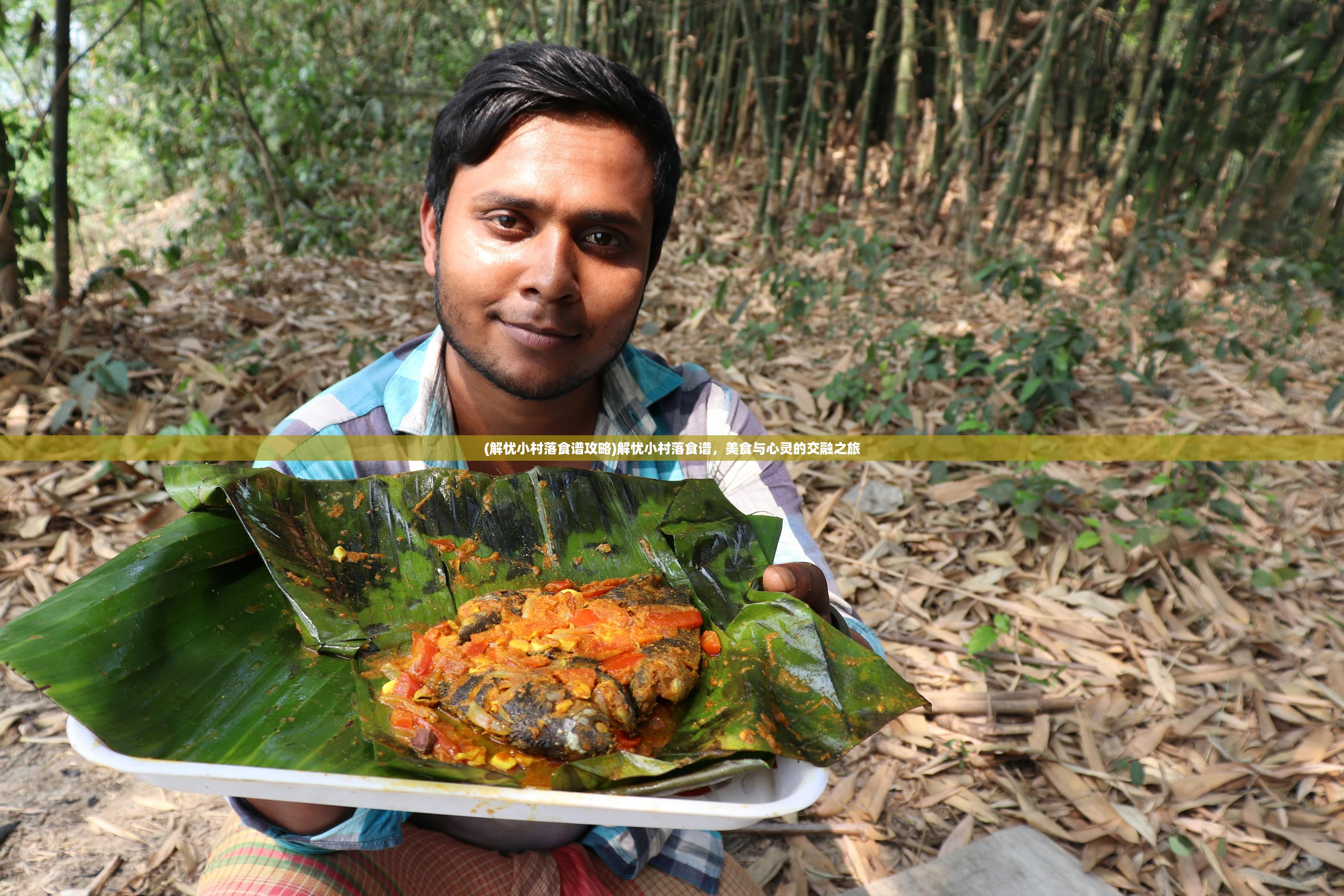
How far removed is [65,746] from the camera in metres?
2.57

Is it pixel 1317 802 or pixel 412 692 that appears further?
pixel 1317 802

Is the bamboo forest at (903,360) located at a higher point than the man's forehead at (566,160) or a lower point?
lower

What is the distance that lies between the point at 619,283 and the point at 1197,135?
647 centimetres

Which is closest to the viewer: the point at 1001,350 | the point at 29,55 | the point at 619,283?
the point at 619,283

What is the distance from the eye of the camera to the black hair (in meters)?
1.69

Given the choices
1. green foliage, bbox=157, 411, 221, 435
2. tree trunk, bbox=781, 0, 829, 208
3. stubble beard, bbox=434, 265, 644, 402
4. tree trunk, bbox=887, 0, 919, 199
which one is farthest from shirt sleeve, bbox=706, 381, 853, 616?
tree trunk, bbox=887, 0, 919, 199

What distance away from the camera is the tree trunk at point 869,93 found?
6430 mm

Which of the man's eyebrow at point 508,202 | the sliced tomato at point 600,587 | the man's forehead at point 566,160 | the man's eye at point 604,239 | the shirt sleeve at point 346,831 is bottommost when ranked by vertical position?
the shirt sleeve at point 346,831

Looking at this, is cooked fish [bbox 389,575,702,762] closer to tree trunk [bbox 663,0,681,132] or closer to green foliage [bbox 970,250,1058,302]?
green foliage [bbox 970,250,1058,302]

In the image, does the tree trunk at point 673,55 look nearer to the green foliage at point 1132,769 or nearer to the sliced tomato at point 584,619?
the green foliage at point 1132,769

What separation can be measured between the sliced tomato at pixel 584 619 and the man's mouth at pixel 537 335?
530mm

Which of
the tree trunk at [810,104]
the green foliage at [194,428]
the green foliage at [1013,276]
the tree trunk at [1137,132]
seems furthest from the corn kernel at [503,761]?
the tree trunk at [1137,132]

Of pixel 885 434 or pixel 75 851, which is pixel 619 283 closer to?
pixel 75 851

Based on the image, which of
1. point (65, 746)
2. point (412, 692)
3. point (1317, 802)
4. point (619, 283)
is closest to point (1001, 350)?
point (1317, 802)
